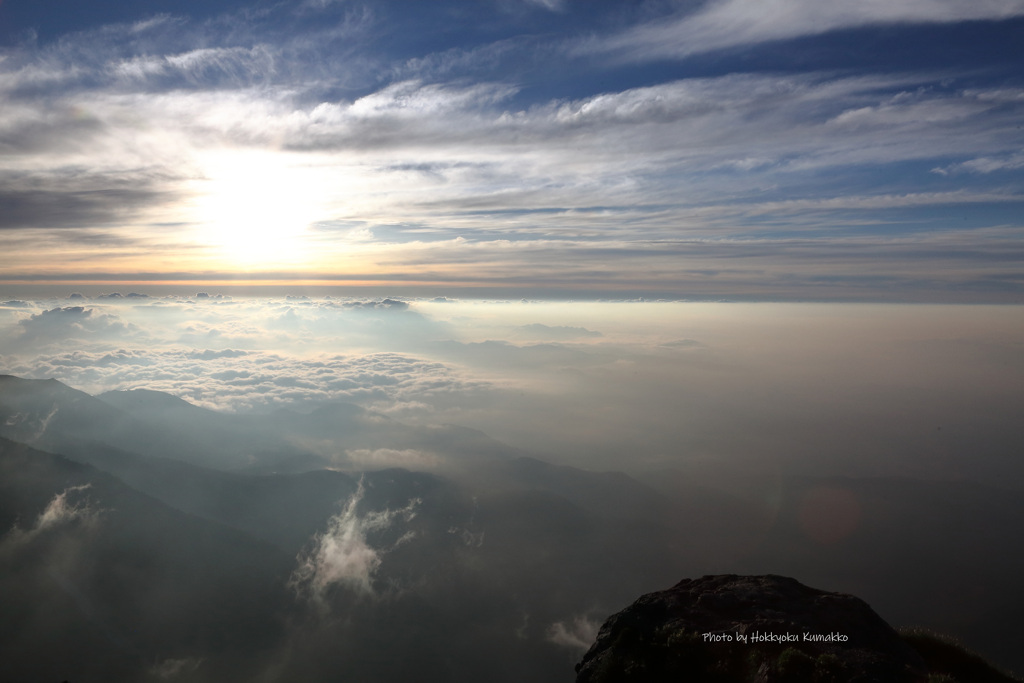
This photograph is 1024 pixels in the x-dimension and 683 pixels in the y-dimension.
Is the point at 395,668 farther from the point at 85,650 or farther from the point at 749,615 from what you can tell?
the point at 749,615

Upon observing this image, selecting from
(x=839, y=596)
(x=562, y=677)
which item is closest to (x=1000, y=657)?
(x=562, y=677)

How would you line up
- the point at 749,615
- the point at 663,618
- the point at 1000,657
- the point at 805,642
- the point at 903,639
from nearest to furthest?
the point at 805,642 < the point at 903,639 < the point at 749,615 < the point at 663,618 < the point at 1000,657

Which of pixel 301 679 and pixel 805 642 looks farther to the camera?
pixel 301 679
